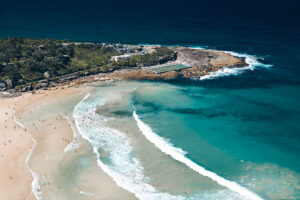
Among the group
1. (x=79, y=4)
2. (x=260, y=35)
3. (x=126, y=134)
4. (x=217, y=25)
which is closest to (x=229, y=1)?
(x=217, y=25)

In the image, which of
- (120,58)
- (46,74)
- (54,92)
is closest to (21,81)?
(46,74)

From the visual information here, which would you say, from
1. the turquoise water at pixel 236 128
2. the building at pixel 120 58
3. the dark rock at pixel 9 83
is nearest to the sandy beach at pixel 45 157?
the dark rock at pixel 9 83

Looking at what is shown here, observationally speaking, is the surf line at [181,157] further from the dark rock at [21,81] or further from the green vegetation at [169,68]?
the dark rock at [21,81]

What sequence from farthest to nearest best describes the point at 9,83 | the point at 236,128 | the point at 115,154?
1. the point at 9,83
2. the point at 236,128
3. the point at 115,154

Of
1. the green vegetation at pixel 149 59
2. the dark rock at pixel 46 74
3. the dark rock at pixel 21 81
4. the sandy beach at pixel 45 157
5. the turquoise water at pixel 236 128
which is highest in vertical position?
the green vegetation at pixel 149 59

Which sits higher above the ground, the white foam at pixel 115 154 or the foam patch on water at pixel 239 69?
the foam patch on water at pixel 239 69

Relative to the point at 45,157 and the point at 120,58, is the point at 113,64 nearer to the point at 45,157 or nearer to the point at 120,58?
the point at 120,58

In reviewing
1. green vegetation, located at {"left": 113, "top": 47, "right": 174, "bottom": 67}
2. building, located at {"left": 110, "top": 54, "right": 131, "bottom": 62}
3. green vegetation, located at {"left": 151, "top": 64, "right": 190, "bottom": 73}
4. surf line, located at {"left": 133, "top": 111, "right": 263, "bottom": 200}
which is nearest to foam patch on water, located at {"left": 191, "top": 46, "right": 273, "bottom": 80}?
green vegetation, located at {"left": 151, "top": 64, "right": 190, "bottom": 73}
